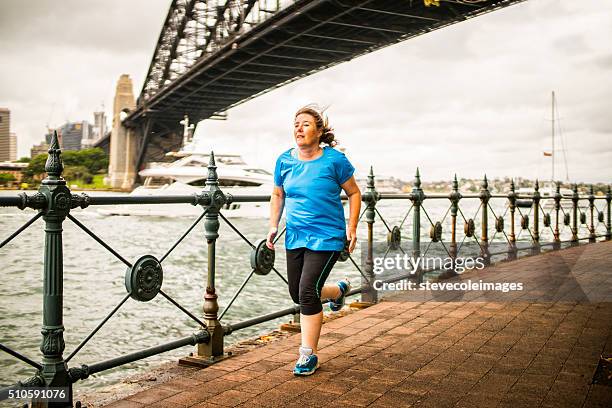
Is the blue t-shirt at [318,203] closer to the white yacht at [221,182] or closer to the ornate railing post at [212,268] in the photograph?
the ornate railing post at [212,268]

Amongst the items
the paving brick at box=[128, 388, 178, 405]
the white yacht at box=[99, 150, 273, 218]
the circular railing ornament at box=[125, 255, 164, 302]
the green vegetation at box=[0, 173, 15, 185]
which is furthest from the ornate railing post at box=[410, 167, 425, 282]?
the green vegetation at box=[0, 173, 15, 185]

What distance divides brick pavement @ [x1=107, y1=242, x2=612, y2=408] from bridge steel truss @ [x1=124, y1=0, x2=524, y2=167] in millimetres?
10423

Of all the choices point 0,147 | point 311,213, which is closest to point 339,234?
point 311,213

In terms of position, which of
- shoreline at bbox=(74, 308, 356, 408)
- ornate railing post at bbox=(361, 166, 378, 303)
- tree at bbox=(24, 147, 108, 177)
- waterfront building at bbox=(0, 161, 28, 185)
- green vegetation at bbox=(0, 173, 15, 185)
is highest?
tree at bbox=(24, 147, 108, 177)

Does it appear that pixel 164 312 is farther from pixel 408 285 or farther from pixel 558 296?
pixel 558 296

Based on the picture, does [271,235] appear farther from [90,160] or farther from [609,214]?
→ [90,160]

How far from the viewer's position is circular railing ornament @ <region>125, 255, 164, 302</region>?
3.01 m

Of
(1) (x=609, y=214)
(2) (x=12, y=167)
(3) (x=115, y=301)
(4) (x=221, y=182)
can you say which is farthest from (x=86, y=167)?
(1) (x=609, y=214)

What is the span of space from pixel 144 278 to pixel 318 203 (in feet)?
3.30

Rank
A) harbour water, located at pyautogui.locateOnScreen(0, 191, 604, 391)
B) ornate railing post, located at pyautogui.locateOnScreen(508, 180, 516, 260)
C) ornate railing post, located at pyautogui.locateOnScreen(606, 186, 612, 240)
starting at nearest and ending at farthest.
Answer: harbour water, located at pyautogui.locateOnScreen(0, 191, 604, 391), ornate railing post, located at pyautogui.locateOnScreen(508, 180, 516, 260), ornate railing post, located at pyautogui.locateOnScreen(606, 186, 612, 240)

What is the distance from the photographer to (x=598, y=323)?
13.7 feet

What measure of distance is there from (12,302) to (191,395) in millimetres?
7465

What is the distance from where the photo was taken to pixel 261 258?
12.8ft

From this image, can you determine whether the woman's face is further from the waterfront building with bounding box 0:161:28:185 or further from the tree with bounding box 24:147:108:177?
the tree with bounding box 24:147:108:177
